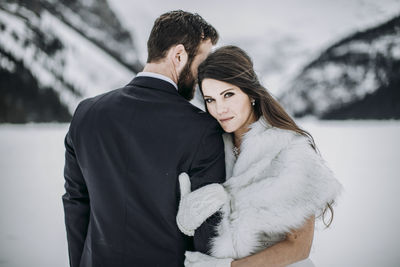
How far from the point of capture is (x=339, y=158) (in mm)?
3893

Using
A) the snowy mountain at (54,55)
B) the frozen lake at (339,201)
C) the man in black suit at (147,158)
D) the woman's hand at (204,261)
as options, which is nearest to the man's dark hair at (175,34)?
the man in black suit at (147,158)

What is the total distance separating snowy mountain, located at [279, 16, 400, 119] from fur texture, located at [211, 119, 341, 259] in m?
3.57

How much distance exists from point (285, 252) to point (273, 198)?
17 cm

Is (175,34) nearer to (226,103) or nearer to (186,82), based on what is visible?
(186,82)

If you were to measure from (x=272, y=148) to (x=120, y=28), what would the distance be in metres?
3.87

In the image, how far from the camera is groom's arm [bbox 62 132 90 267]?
1.11 meters

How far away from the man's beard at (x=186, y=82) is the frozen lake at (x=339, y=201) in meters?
2.15

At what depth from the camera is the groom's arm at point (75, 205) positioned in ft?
3.64

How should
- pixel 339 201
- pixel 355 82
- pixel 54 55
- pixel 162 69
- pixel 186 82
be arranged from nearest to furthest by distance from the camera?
pixel 162 69 → pixel 186 82 → pixel 339 201 → pixel 54 55 → pixel 355 82

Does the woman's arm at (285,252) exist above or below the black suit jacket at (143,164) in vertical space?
below

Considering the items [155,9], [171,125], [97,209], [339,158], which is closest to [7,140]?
[155,9]

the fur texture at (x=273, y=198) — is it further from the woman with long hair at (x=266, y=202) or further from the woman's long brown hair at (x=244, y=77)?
the woman's long brown hair at (x=244, y=77)

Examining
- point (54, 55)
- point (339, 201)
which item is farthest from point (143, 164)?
point (54, 55)

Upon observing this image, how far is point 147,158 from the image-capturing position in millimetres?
896
